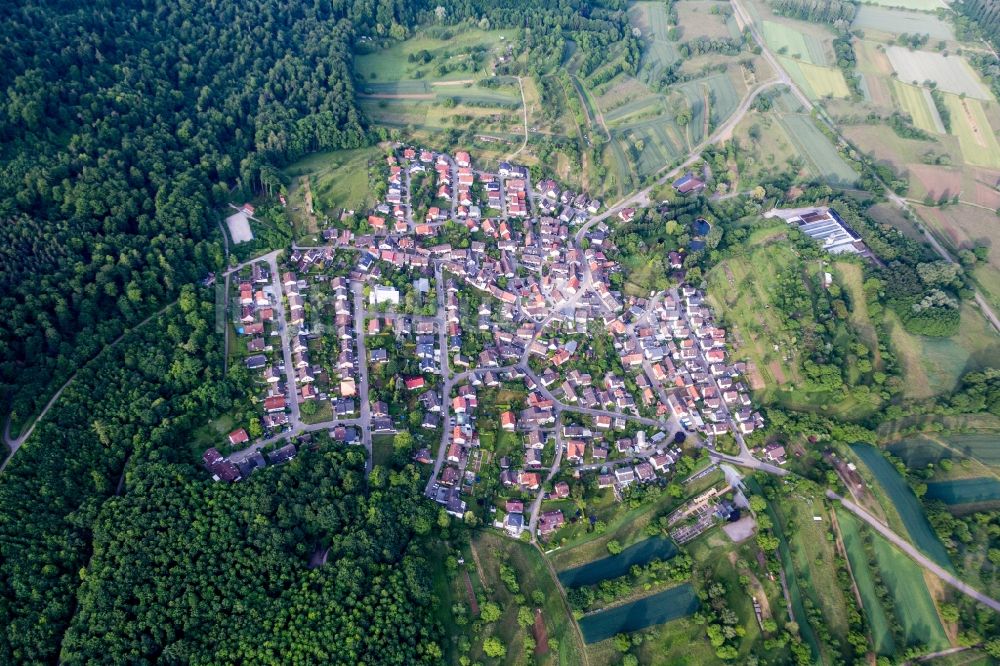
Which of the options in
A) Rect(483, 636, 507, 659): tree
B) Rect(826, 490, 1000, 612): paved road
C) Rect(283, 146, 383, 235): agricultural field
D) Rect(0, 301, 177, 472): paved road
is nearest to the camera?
Rect(483, 636, 507, 659): tree

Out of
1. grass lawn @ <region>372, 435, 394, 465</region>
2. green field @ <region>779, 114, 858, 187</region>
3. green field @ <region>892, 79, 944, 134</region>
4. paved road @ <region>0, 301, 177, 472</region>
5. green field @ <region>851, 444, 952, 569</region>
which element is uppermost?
green field @ <region>892, 79, 944, 134</region>

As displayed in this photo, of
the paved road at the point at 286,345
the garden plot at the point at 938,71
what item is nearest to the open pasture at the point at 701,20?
the garden plot at the point at 938,71

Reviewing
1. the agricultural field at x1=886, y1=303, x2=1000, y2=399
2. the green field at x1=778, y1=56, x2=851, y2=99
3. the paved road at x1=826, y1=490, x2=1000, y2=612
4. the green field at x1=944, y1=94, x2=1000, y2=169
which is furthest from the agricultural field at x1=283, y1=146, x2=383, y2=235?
the green field at x1=944, y1=94, x2=1000, y2=169

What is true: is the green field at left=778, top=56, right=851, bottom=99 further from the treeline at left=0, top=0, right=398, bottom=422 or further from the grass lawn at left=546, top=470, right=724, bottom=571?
the grass lawn at left=546, top=470, right=724, bottom=571

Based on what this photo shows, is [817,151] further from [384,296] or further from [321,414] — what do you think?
[321,414]

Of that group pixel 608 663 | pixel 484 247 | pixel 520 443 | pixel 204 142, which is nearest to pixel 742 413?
pixel 520 443

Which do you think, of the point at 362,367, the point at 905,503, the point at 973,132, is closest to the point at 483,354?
the point at 362,367

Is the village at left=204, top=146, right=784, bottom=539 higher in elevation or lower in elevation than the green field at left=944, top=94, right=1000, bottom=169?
lower
